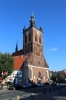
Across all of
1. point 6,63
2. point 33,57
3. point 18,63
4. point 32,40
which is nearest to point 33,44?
point 32,40

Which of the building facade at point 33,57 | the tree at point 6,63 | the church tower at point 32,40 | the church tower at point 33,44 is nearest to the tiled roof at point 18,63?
the building facade at point 33,57

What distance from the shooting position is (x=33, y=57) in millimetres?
68875

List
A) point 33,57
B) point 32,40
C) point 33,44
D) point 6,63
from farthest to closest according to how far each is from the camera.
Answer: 1. point 32,40
2. point 33,44
3. point 33,57
4. point 6,63

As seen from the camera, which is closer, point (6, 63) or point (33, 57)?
point (6, 63)

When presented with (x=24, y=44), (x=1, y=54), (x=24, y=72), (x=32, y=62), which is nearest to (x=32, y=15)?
(x=24, y=44)

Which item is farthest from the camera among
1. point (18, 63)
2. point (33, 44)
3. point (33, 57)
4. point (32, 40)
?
point (32, 40)

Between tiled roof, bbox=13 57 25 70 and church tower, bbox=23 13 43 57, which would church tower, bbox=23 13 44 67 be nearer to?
church tower, bbox=23 13 43 57

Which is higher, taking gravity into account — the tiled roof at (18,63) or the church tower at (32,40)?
the church tower at (32,40)

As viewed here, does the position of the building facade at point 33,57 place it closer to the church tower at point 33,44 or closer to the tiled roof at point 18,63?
the church tower at point 33,44

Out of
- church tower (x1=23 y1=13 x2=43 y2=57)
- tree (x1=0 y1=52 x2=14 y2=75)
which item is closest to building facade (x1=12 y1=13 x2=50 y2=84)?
church tower (x1=23 y1=13 x2=43 y2=57)

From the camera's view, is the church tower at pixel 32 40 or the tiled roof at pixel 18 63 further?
the church tower at pixel 32 40

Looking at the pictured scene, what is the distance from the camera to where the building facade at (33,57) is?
64375 mm

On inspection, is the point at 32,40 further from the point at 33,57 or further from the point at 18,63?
the point at 18,63

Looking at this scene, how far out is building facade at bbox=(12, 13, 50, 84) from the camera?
6438cm
